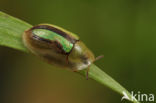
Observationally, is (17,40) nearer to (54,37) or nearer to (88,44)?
(54,37)

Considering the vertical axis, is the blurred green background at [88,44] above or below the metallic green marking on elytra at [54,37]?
below

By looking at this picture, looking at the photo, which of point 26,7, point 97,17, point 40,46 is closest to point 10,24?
point 40,46

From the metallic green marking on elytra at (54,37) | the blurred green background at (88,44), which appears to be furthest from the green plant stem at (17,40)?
the blurred green background at (88,44)

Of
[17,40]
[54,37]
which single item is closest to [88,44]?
[54,37]

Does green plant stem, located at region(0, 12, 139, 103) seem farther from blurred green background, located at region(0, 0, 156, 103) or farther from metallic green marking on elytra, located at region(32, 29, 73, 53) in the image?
blurred green background, located at region(0, 0, 156, 103)

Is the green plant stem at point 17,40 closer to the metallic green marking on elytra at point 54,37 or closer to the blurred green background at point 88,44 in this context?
the metallic green marking on elytra at point 54,37
